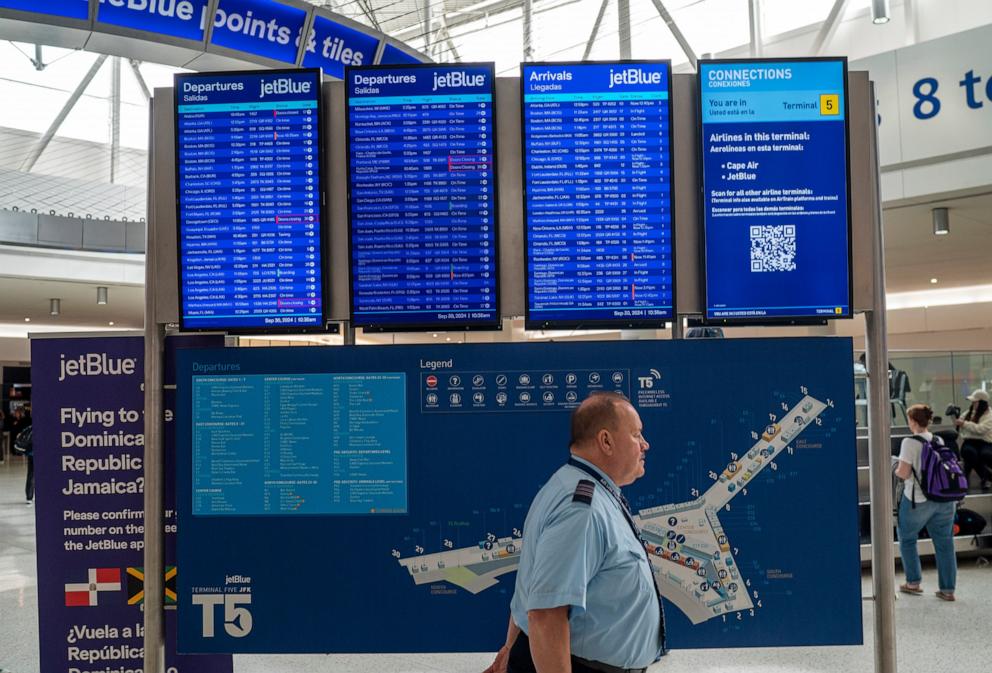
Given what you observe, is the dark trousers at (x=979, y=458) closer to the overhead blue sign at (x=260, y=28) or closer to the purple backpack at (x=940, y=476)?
the purple backpack at (x=940, y=476)

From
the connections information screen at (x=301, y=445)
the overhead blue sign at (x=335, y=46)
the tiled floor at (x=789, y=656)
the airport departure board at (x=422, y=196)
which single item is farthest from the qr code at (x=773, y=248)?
the overhead blue sign at (x=335, y=46)

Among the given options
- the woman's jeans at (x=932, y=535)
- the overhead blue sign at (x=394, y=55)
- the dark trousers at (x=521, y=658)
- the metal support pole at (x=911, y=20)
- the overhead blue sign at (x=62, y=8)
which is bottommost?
the woman's jeans at (x=932, y=535)

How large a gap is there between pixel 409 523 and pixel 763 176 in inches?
88.1

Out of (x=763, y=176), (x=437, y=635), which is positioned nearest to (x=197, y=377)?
(x=437, y=635)

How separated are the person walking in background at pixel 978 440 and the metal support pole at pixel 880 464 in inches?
285

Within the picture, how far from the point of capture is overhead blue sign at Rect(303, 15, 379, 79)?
722 cm

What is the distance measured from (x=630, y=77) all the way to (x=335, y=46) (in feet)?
14.6

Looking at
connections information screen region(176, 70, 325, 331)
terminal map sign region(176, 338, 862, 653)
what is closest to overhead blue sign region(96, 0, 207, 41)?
connections information screen region(176, 70, 325, 331)

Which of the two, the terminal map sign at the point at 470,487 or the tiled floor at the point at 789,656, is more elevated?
the terminal map sign at the point at 470,487

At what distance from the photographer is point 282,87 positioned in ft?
12.7

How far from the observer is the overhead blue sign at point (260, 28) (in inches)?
257

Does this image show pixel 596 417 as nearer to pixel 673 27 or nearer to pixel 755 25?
pixel 755 25

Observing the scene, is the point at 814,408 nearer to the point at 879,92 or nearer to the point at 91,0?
the point at 91,0

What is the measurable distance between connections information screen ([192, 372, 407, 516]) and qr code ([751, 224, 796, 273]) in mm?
1695
